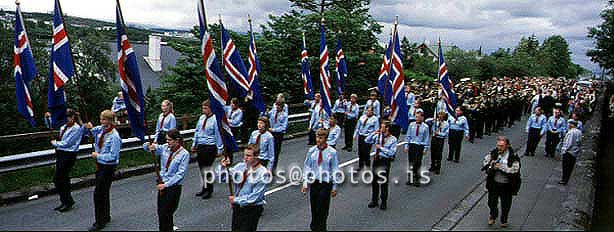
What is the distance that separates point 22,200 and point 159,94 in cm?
855

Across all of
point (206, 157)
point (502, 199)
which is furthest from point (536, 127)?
point (206, 157)

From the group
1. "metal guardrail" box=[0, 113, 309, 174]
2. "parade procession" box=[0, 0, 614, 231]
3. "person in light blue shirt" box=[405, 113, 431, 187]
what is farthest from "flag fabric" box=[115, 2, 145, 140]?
"person in light blue shirt" box=[405, 113, 431, 187]

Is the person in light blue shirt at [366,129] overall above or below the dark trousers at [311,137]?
above

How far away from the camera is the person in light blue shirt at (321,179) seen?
24.5ft

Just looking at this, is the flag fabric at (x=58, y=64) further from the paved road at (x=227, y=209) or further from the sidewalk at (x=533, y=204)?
the sidewalk at (x=533, y=204)

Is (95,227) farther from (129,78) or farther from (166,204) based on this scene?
(129,78)

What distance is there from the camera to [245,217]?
620 cm

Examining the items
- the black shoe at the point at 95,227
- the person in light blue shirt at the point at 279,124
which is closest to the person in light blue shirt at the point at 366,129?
the person in light blue shirt at the point at 279,124

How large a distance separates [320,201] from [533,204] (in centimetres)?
517

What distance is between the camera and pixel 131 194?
925 centimetres

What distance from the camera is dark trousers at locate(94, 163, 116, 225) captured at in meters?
7.26

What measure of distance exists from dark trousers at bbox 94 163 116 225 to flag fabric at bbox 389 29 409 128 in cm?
601

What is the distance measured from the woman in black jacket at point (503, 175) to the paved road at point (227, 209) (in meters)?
1.08

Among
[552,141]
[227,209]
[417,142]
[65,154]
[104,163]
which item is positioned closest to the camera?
[104,163]
